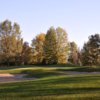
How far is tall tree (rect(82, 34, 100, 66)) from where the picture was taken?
95.6 metres

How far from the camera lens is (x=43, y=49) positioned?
97000 millimetres

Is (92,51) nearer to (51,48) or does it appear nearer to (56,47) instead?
(56,47)

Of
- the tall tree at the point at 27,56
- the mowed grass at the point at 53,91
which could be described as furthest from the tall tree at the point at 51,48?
the mowed grass at the point at 53,91

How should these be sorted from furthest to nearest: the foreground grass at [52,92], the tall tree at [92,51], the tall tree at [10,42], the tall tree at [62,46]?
the tall tree at [92,51]
the tall tree at [62,46]
the tall tree at [10,42]
the foreground grass at [52,92]

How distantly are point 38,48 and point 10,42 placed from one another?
43.0ft

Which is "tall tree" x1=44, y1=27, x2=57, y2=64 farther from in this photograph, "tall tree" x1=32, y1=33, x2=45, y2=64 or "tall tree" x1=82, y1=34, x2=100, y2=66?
"tall tree" x1=82, y1=34, x2=100, y2=66

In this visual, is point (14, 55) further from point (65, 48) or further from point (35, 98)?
point (35, 98)

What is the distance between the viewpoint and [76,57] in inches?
4678

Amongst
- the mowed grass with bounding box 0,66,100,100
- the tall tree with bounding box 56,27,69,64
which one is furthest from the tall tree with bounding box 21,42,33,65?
the mowed grass with bounding box 0,66,100,100

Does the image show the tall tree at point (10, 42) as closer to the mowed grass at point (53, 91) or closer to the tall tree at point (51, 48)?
the tall tree at point (51, 48)

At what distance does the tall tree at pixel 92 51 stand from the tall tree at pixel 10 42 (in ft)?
63.8

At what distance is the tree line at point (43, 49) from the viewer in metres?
91.9

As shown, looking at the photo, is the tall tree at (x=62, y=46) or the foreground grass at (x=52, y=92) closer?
the foreground grass at (x=52, y=92)

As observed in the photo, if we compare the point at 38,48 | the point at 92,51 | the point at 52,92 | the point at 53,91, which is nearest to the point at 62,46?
the point at 92,51
